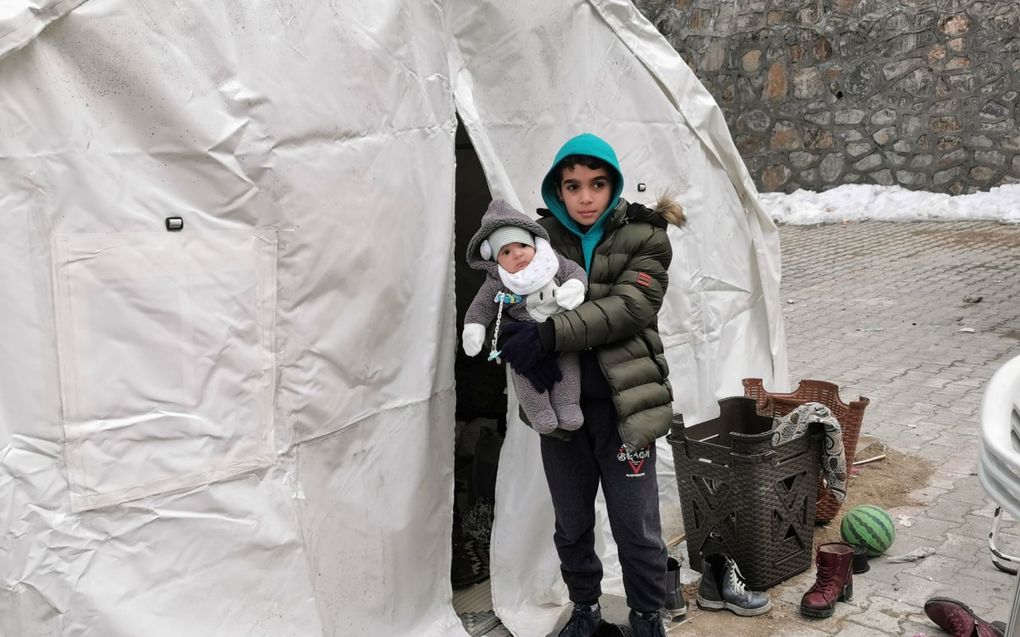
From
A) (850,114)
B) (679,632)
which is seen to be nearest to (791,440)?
(679,632)

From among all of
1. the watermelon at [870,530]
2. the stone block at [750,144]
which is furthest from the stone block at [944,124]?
the watermelon at [870,530]

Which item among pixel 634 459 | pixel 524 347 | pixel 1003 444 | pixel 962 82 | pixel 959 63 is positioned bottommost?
pixel 634 459

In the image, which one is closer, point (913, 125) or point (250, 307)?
point (250, 307)

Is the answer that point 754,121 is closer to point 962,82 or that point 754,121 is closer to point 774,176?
point 774,176

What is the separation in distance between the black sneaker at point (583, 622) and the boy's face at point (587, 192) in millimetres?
1366

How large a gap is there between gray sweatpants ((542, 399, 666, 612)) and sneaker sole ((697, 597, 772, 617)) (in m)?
0.52

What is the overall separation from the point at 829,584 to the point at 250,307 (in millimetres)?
2431

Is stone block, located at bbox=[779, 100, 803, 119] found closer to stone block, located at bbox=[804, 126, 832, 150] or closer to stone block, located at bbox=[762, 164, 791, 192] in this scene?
stone block, located at bbox=[804, 126, 832, 150]

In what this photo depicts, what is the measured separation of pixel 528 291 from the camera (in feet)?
10.5

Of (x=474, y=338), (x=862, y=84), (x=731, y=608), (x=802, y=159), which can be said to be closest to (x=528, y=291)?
(x=474, y=338)

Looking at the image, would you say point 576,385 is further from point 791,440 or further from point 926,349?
point 926,349

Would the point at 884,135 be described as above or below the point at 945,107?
below

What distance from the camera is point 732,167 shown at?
5.06m

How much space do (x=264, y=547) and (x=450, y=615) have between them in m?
0.98
